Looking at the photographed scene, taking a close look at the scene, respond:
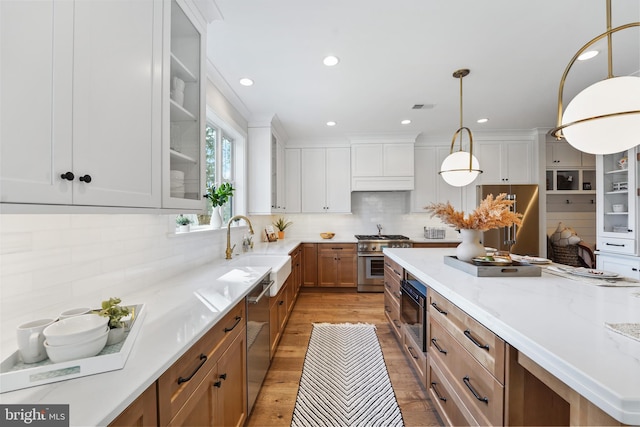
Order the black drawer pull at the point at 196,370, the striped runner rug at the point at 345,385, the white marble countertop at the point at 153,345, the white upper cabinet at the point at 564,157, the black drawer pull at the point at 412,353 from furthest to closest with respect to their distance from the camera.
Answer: the white upper cabinet at the point at 564,157 < the black drawer pull at the point at 412,353 < the striped runner rug at the point at 345,385 < the black drawer pull at the point at 196,370 < the white marble countertop at the point at 153,345

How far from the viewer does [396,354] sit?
2.41m

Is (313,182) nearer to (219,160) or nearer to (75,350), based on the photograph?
(219,160)

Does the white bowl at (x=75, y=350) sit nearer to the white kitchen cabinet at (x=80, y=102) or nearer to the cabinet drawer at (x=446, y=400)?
the white kitchen cabinet at (x=80, y=102)

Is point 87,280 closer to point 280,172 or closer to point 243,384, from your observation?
point 243,384

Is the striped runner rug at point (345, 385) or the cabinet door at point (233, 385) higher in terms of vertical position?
the cabinet door at point (233, 385)

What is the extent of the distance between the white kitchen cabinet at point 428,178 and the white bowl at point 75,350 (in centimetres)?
451

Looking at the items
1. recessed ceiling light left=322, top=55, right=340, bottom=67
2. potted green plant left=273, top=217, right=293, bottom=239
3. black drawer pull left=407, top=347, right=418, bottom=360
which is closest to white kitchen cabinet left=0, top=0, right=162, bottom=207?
recessed ceiling light left=322, top=55, right=340, bottom=67

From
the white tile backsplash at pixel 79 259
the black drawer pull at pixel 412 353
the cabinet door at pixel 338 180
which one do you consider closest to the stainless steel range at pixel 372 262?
the cabinet door at pixel 338 180

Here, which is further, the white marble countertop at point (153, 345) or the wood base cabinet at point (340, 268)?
the wood base cabinet at point (340, 268)

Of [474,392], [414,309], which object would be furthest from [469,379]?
[414,309]

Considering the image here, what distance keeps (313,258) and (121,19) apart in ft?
12.5

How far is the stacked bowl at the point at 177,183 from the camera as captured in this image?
1.33m

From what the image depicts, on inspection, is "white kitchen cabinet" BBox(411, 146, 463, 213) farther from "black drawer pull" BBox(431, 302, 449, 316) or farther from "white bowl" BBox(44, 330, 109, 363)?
"white bowl" BBox(44, 330, 109, 363)

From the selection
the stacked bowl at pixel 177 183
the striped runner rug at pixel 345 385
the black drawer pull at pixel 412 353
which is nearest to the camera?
the stacked bowl at pixel 177 183
